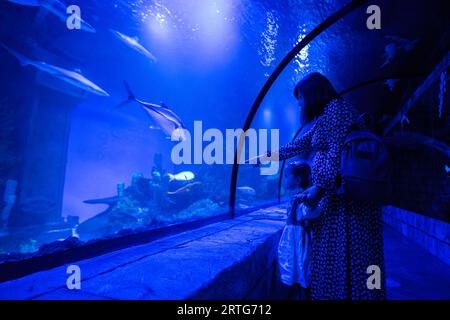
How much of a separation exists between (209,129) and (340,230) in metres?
32.7

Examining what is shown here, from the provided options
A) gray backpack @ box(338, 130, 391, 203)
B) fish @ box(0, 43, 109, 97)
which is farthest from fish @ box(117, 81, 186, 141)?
gray backpack @ box(338, 130, 391, 203)

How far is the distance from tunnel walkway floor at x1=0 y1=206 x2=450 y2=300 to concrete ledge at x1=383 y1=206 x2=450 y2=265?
3.37 ft

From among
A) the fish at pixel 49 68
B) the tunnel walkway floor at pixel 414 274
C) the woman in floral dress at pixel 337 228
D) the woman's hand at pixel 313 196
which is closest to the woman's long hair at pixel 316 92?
the woman in floral dress at pixel 337 228

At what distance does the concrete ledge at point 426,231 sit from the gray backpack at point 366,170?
12.4ft

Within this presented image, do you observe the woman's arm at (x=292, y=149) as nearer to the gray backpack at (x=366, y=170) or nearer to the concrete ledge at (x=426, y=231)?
the gray backpack at (x=366, y=170)

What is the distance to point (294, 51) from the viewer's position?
116 inches

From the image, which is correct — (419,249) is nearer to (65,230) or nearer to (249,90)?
(65,230)

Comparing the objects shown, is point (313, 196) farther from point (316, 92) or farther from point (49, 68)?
point (49, 68)

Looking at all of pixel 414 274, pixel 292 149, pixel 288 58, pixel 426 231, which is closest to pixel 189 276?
pixel 292 149

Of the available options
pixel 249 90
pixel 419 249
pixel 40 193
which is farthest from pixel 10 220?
pixel 249 90

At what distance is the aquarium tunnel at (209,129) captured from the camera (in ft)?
6.47

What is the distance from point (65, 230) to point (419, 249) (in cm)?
1802

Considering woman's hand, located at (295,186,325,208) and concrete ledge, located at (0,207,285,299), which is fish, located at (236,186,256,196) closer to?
concrete ledge, located at (0,207,285,299)

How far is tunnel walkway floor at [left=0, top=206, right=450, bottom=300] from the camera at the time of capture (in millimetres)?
1297
